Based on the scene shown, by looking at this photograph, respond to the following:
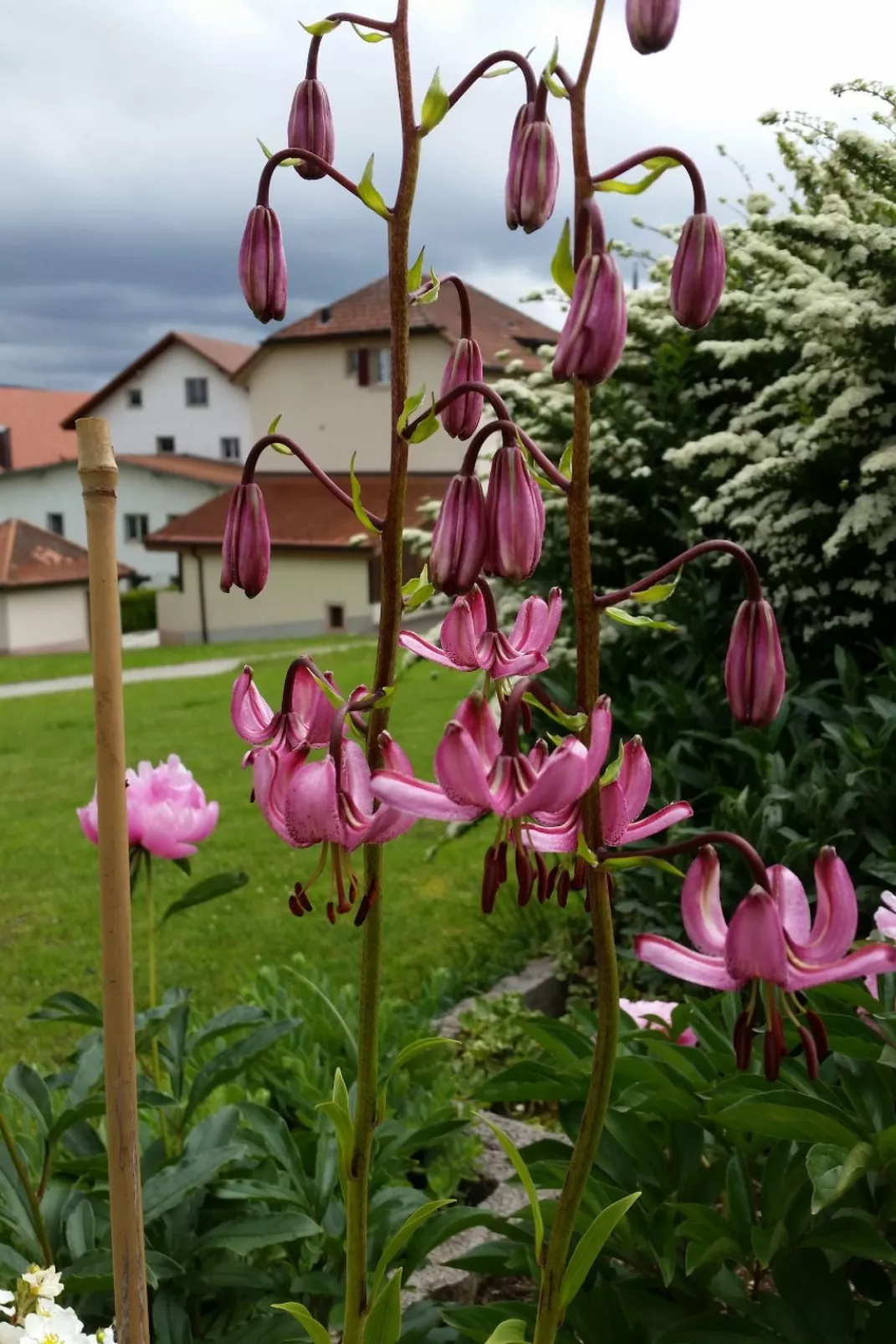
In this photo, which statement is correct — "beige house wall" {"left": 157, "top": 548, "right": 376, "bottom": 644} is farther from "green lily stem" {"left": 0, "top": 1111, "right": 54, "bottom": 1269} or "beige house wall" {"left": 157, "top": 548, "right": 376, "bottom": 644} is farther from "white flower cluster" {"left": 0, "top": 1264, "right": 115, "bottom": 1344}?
"white flower cluster" {"left": 0, "top": 1264, "right": 115, "bottom": 1344}

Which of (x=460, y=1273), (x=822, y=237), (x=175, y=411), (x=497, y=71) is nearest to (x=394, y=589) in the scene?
(x=497, y=71)

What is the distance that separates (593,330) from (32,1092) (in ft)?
4.25

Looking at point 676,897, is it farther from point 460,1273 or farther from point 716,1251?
point 716,1251

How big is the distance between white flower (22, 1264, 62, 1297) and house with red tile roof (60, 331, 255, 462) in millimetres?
28786

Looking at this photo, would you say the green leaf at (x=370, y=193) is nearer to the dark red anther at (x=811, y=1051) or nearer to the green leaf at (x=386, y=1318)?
the dark red anther at (x=811, y=1051)

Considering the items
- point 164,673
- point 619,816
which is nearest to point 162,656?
point 164,673

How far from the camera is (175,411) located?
1198 inches

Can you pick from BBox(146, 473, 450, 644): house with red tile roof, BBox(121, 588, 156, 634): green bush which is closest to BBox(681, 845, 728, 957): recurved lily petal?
BBox(146, 473, 450, 644): house with red tile roof

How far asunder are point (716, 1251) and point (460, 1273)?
2.35ft

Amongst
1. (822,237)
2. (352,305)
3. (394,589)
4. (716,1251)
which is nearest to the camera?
(394,589)

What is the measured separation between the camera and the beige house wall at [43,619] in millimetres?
23547

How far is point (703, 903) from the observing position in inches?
31.1

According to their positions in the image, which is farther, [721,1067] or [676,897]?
[676,897]

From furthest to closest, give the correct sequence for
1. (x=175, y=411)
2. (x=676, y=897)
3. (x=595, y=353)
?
(x=175, y=411)
(x=676, y=897)
(x=595, y=353)
